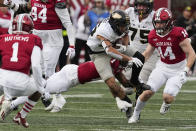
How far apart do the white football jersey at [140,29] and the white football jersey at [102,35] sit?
1.71 metres

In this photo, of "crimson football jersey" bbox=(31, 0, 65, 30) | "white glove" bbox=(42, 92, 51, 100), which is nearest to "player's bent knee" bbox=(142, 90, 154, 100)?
"white glove" bbox=(42, 92, 51, 100)

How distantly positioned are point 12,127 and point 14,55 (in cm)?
84

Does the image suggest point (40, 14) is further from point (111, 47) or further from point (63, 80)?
point (111, 47)

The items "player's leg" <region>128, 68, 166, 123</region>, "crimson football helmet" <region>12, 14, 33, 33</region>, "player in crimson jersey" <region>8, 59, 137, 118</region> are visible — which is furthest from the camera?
"player in crimson jersey" <region>8, 59, 137, 118</region>

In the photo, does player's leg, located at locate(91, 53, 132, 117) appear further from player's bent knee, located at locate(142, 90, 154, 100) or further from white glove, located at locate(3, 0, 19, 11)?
Result: white glove, located at locate(3, 0, 19, 11)

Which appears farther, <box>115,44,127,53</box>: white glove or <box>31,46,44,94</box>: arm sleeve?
<box>115,44,127,53</box>: white glove

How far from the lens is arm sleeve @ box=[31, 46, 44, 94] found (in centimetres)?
786

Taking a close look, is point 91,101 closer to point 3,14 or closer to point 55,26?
point 55,26

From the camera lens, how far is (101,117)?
9391 mm

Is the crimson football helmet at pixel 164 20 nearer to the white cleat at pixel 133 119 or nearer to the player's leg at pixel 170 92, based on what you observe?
the player's leg at pixel 170 92

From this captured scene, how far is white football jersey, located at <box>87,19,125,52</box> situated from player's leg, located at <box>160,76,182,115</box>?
852 mm

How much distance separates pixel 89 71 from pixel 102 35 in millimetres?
567

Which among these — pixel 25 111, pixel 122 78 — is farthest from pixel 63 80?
pixel 25 111

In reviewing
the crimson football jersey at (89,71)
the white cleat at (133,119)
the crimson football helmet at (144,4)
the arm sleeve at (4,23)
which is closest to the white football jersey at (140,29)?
the crimson football helmet at (144,4)
